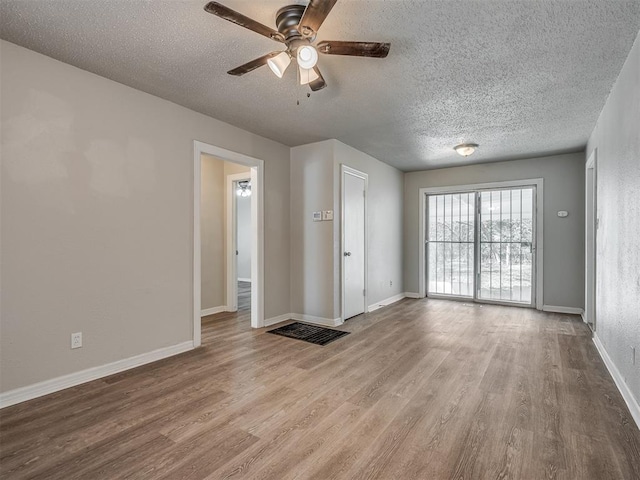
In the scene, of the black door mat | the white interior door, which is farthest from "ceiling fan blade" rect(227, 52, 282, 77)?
the black door mat

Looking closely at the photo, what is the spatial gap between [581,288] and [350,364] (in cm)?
438

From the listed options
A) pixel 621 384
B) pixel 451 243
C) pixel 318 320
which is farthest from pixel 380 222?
pixel 621 384

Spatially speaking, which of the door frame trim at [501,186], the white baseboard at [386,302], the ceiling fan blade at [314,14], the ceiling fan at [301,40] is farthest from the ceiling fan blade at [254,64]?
the door frame trim at [501,186]

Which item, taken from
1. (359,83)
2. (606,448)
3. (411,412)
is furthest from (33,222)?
(606,448)

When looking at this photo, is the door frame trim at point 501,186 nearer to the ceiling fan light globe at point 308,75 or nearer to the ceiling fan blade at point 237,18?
the ceiling fan light globe at point 308,75

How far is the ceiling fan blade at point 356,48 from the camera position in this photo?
203 cm

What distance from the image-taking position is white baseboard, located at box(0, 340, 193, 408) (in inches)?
93.5

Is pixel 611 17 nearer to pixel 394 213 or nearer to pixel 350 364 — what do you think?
pixel 350 364

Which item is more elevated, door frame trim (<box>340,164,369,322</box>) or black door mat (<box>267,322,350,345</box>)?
door frame trim (<box>340,164,369,322</box>)

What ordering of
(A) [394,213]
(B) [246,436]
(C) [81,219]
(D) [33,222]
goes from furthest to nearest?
1. (A) [394,213]
2. (C) [81,219]
3. (D) [33,222]
4. (B) [246,436]

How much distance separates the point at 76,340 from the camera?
2688 mm

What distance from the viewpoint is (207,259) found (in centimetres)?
515

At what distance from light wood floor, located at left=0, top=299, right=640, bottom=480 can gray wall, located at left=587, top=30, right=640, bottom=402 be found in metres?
0.36

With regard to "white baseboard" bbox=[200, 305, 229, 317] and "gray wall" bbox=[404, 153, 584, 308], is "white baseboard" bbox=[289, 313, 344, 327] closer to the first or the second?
"white baseboard" bbox=[200, 305, 229, 317]
